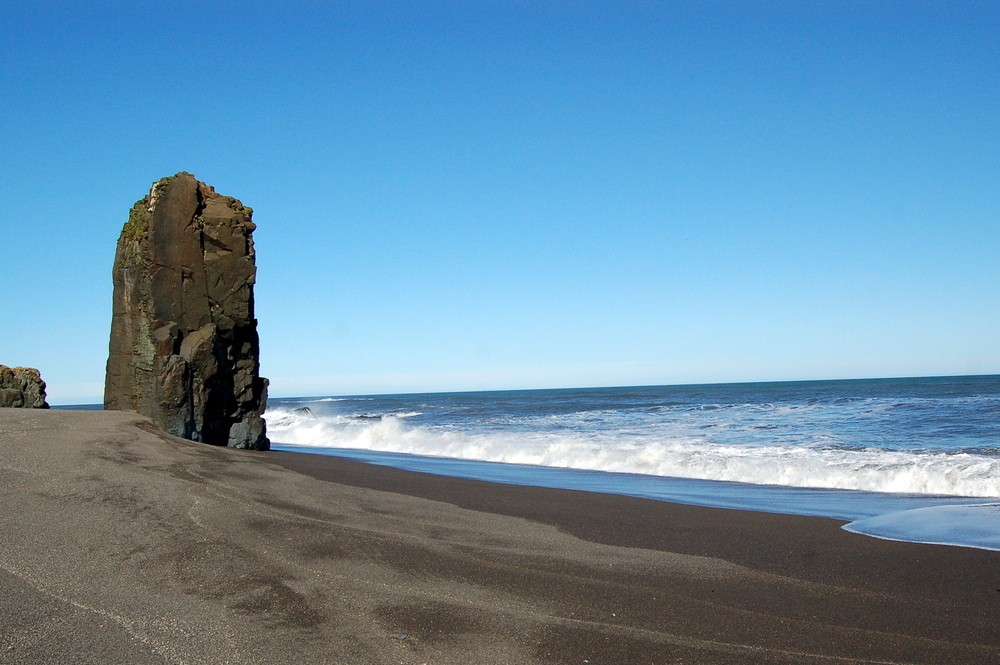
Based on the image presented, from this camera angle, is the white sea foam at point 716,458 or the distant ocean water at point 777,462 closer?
the distant ocean water at point 777,462

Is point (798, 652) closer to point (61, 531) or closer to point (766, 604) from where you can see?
point (766, 604)

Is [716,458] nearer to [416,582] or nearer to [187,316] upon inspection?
[187,316]

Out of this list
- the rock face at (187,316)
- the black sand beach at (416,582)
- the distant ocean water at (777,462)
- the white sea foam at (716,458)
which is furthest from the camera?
the rock face at (187,316)

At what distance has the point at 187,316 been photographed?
42.6 ft

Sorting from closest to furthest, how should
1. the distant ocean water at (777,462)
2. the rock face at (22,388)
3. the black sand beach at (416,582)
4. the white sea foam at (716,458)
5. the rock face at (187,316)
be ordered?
the black sand beach at (416,582), the distant ocean water at (777,462), the white sea foam at (716,458), the rock face at (187,316), the rock face at (22,388)

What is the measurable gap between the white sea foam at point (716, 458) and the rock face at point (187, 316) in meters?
6.98

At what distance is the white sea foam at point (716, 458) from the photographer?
1130cm

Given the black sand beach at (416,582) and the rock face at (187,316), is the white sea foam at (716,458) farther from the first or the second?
the rock face at (187,316)

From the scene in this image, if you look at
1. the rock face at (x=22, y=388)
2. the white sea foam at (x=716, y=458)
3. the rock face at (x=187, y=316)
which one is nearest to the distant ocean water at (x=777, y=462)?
the white sea foam at (x=716, y=458)

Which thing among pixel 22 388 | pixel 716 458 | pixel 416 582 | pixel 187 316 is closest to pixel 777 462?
pixel 716 458

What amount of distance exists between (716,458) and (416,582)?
35.4 feet

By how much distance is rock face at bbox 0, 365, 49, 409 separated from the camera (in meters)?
14.8

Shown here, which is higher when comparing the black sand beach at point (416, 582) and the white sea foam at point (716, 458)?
the black sand beach at point (416, 582)

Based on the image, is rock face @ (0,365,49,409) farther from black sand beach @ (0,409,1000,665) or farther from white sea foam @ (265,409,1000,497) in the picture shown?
white sea foam @ (265,409,1000,497)
